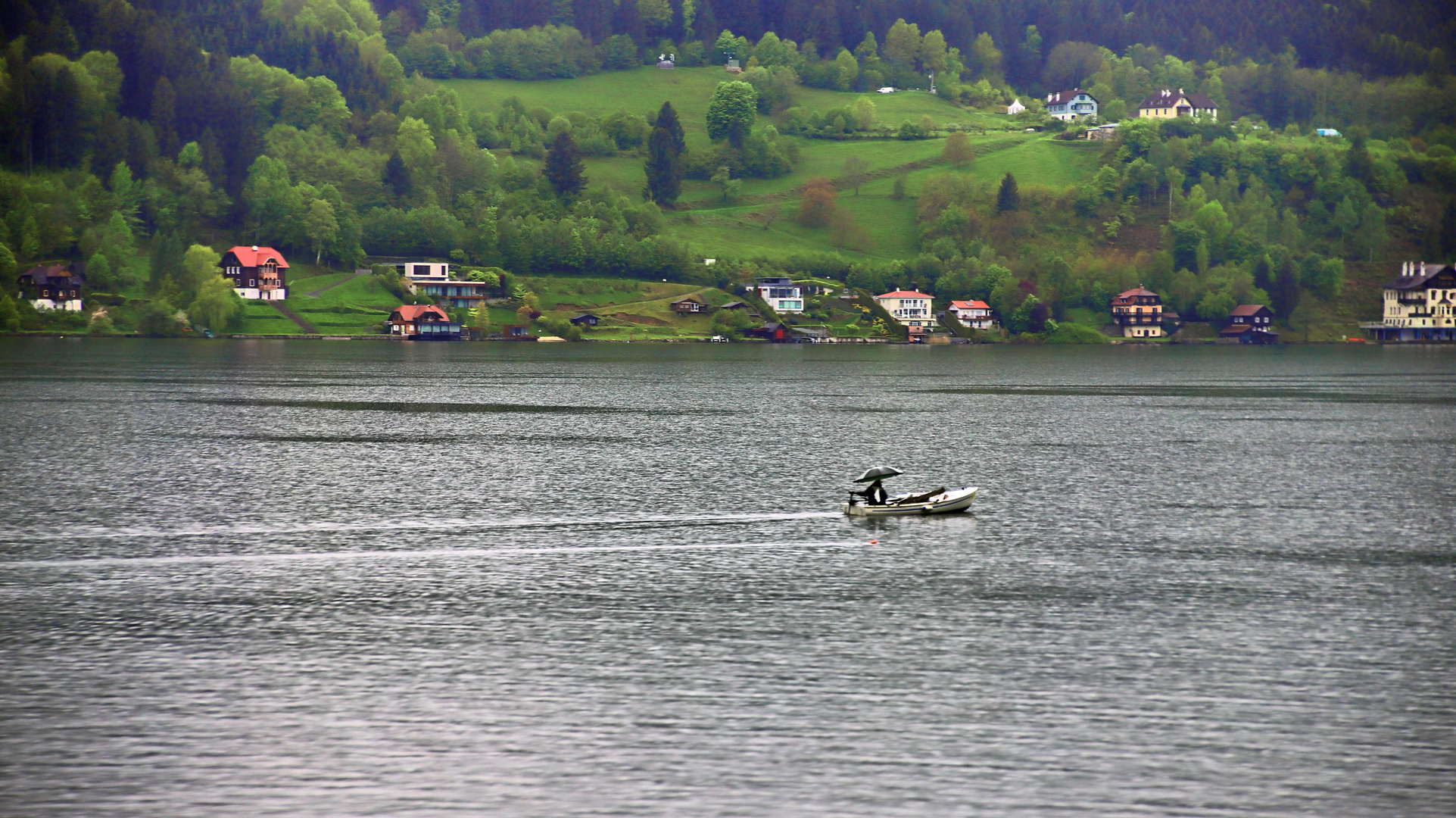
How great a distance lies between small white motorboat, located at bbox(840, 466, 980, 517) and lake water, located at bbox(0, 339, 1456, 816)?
1.49 meters

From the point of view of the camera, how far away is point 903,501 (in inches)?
2406

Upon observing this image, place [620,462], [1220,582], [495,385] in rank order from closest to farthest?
[1220,582]
[620,462]
[495,385]

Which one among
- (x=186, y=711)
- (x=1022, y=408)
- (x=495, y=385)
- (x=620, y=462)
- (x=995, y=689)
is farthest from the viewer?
(x=495, y=385)

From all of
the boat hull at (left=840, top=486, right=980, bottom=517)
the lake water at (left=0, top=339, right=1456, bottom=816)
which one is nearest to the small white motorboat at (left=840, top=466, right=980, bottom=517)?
the boat hull at (left=840, top=486, right=980, bottom=517)

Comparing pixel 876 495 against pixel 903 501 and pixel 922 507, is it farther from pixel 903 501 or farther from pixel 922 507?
pixel 922 507

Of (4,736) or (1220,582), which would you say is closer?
(4,736)

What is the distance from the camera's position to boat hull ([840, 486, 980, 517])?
5997 cm

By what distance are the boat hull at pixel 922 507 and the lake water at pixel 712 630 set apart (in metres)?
1.28

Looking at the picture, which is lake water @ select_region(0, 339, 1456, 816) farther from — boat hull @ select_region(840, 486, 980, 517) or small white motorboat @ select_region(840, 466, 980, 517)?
small white motorboat @ select_region(840, 466, 980, 517)

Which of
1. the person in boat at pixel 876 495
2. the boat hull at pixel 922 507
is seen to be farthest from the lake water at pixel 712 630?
the person in boat at pixel 876 495

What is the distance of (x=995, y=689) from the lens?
32562 mm

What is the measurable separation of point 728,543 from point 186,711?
83.8ft

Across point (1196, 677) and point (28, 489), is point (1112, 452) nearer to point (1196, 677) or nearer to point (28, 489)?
point (1196, 677)

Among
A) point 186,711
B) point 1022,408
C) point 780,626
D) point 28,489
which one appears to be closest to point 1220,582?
point 780,626
